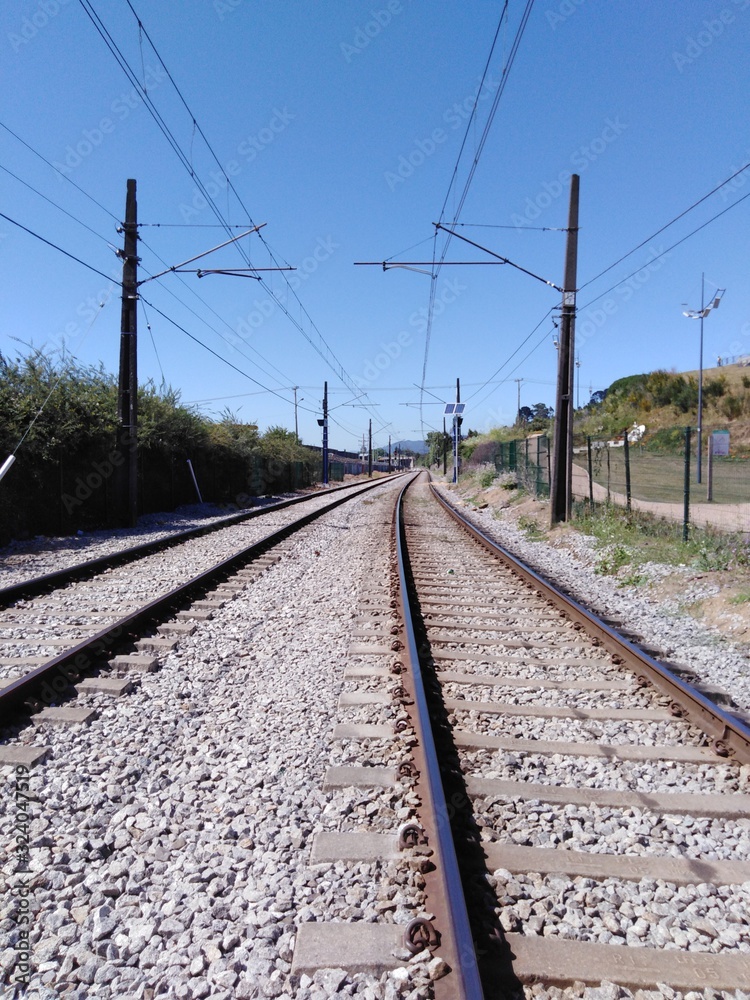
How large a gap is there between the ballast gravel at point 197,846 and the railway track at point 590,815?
15.7 inches

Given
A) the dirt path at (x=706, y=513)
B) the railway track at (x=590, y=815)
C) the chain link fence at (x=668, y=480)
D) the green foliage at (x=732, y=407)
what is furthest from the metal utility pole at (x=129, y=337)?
the green foliage at (x=732, y=407)

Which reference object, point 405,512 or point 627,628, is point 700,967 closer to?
point 627,628

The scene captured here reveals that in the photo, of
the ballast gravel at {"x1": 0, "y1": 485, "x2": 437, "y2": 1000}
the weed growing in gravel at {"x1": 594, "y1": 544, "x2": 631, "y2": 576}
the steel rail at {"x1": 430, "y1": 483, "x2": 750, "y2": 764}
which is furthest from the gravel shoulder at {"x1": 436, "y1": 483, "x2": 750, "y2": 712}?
the ballast gravel at {"x1": 0, "y1": 485, "x2": 437, "y2": 1000}

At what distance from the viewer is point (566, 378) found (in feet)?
54.1

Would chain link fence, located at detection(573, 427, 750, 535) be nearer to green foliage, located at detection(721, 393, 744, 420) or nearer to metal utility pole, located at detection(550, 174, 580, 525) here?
metal utility pole, located at detection(550, 174, 580, 525)

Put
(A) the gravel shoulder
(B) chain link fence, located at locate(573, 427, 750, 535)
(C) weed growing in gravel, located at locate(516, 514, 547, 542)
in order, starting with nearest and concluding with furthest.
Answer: (A) the gravel shoulder
(B) chain link fence, located at locate(573, 427, 750, 535)
(C) weed growing in gravel, located at locate(516, 514, 547, 542)

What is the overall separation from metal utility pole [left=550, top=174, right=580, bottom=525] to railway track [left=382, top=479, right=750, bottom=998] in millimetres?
10376

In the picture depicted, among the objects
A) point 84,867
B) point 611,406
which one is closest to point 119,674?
point 84,867

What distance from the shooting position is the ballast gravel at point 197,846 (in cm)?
238

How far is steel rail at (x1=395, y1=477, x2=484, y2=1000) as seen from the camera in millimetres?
2195

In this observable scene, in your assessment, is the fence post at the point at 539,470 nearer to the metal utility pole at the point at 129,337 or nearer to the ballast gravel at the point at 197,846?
the metal utility pole at the point at 129,337

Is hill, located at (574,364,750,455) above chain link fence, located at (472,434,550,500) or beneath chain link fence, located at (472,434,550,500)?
above

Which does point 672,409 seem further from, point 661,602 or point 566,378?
point 661,602

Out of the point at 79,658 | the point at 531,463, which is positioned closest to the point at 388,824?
the point at 79,658
